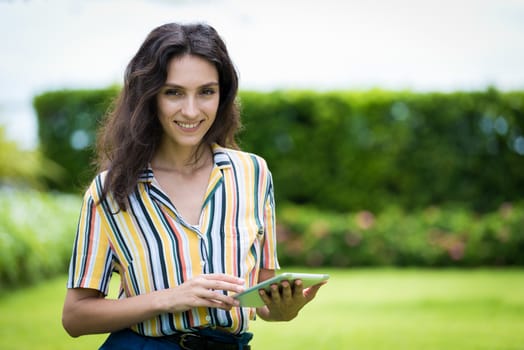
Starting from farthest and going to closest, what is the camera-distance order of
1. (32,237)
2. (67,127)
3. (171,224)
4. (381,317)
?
1. (67,127)
2. (32,237)
3. (381,317)
4. (171,224)

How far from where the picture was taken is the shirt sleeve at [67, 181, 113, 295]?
2.44m

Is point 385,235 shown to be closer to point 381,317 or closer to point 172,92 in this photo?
point 381,317

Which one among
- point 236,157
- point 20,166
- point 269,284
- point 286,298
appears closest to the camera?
point 269,284

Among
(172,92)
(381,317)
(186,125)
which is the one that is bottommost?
(381,317)

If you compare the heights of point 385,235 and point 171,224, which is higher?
point 171,224

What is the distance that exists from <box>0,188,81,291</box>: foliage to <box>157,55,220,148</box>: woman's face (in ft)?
20.3

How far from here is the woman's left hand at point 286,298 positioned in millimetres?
2289

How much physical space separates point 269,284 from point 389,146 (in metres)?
9.82

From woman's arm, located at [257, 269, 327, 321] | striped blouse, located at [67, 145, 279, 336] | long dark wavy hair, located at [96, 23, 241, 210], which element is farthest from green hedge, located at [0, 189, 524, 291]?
woman's arm, located at [257, 269, 327, 321]

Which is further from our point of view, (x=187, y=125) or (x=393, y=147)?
(x=393, y=147)

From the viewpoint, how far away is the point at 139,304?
7.71ft

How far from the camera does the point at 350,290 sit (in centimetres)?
895

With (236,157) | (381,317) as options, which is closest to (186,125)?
(236,157)

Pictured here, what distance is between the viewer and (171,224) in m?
2.45
